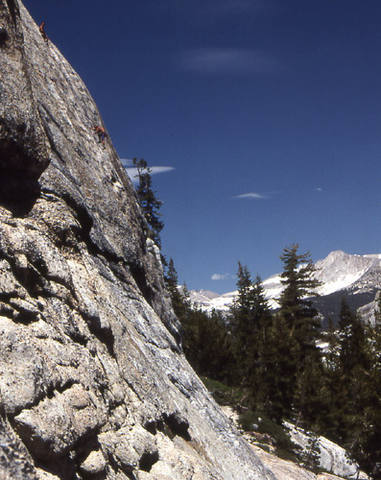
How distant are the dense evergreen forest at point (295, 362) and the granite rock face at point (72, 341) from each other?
6520 millimetres

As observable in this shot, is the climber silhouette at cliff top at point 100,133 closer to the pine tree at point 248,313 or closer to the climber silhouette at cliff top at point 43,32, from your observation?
the climber silhouette at cliff top at point 43,32

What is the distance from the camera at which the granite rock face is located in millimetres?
4668

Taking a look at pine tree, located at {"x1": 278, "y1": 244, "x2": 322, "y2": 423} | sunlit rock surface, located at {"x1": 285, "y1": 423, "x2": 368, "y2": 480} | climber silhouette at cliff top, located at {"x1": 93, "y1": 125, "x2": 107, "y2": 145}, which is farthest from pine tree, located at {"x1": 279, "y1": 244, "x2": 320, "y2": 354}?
climber silhouette at cliff top, located at {"x1": 93, "y1": 125, "x2": 107, "y2": 145}

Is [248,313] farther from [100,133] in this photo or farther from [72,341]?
[72,341]

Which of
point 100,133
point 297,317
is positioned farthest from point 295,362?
point 100,133

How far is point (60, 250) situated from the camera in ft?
23.8

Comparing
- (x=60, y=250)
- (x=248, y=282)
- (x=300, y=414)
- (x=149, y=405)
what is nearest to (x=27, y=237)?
(x=60, y=250)

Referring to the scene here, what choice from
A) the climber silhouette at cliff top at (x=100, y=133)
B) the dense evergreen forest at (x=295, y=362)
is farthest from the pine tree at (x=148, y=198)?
the climber silhouette at cliff top at (x=100, y=133)

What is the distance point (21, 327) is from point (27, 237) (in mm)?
1585

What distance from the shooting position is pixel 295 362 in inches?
1271

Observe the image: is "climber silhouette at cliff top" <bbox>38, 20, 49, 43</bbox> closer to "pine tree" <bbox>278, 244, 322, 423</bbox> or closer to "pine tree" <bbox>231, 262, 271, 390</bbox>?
"pine tree" <bbox>278, 244, 322, 423</bbox>

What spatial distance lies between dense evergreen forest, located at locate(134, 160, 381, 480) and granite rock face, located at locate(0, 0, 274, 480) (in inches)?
257

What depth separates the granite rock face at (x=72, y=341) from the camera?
15.3ft

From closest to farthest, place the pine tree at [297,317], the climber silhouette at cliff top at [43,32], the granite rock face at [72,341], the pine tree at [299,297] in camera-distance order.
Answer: the granite rock face at [72,341] → the climber silhouette at cliff top at [43,32] → the pine tree at [297,317] → the pine tree at [299,297]
